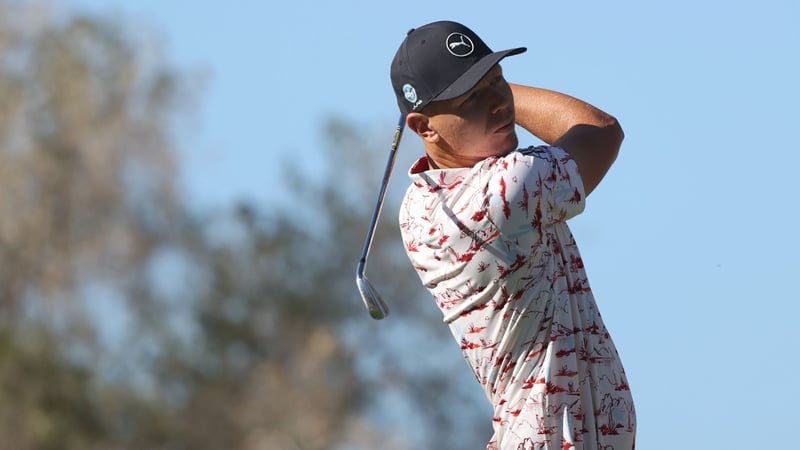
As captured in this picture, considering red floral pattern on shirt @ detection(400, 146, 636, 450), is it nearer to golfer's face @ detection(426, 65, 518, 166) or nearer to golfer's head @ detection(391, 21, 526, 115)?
golfer's face @ detection(426, 65, 518, 166)

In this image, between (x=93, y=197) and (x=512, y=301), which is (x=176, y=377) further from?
(x=512, y=301)

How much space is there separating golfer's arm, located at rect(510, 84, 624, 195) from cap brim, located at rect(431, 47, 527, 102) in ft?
0.90

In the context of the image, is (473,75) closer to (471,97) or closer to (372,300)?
(471,97)

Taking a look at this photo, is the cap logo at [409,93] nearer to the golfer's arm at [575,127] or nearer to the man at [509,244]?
the man at [509,244]

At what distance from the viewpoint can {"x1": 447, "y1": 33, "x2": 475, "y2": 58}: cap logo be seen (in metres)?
3.64

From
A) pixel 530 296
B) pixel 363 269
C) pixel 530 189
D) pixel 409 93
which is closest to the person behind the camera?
pixel 530 189

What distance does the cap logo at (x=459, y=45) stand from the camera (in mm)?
3639

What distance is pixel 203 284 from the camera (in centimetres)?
2638

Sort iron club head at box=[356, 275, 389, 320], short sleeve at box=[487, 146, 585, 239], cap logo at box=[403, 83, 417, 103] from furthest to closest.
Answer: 1. iron club head at box=[356, 275, 389, 320]
2. cap logo at box=[403, 83, 417, 103]
3. short sleeve at box=[487, 146, 585, 239]

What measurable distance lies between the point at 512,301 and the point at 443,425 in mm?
21271

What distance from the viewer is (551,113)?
3949mm

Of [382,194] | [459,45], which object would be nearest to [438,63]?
[459,45]

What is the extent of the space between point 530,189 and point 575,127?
0.38 metres

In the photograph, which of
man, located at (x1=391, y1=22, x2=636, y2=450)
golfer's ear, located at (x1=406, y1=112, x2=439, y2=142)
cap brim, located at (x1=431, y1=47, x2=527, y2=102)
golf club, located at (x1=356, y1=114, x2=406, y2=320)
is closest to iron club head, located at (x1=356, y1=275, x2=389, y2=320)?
golf club, located at (x1=356, y1=114, x2=406, y2=320)
